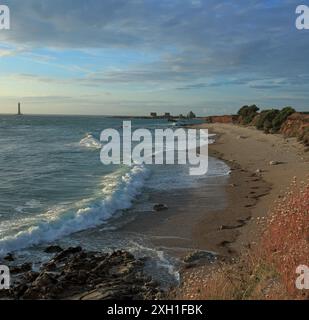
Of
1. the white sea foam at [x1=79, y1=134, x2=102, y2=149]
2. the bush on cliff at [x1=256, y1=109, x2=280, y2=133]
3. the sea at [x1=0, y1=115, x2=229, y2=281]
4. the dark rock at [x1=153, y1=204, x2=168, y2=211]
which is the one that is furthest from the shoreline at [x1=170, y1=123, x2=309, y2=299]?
the bush on cliff at [x1=256, y1=109, x2=280, y2=133]

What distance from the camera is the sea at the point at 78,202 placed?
39.7 ft

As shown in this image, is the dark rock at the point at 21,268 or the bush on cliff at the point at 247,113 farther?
the bush on cliff at the point at 247,113

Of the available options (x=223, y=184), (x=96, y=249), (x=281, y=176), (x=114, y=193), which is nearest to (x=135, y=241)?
(x=96, y=249)

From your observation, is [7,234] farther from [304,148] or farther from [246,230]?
[304,148]

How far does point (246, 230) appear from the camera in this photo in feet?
43.2

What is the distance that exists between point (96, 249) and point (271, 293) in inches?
260

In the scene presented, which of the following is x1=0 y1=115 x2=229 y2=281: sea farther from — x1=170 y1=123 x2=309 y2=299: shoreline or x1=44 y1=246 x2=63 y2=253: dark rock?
x1=170 y1=123 x2=309 y2=299: shoreline

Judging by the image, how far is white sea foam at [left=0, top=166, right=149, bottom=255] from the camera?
12188 mm

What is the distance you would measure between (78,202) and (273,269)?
37.3 ft

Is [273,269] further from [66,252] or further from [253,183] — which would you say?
[253,183]

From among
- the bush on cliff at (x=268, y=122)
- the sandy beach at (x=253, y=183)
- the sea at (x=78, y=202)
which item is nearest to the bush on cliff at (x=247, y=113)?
the bush on cliff at (x=268, y=122)

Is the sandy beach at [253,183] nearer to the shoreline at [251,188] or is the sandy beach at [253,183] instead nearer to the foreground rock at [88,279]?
the shoreline at [251,188]

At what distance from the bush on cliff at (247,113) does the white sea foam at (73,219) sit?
70.3 m
